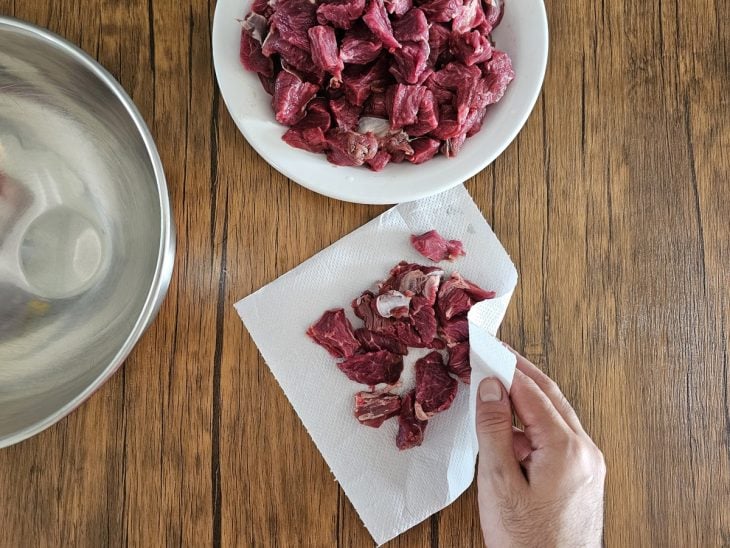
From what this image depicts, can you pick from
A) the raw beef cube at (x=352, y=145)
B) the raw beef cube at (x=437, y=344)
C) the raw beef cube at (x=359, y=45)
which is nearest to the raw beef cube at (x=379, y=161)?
the raw beef cube at (x=352, y=145)

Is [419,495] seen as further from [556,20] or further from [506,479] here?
[556,20]

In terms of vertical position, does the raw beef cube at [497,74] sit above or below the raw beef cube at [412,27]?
below

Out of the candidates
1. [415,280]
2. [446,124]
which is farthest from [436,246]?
[446,124]

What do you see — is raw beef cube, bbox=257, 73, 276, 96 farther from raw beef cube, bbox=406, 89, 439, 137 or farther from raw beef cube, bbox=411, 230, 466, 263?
raw beef cube, bbox=411, 230, 466, 263

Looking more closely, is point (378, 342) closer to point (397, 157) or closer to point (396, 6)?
point (397, 157)

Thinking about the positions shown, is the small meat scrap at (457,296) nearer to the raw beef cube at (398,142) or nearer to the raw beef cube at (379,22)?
the raw beef cube at (398,142)

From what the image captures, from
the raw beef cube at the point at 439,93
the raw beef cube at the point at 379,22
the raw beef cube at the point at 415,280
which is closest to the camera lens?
the raw beef cube at the point at 379,22
